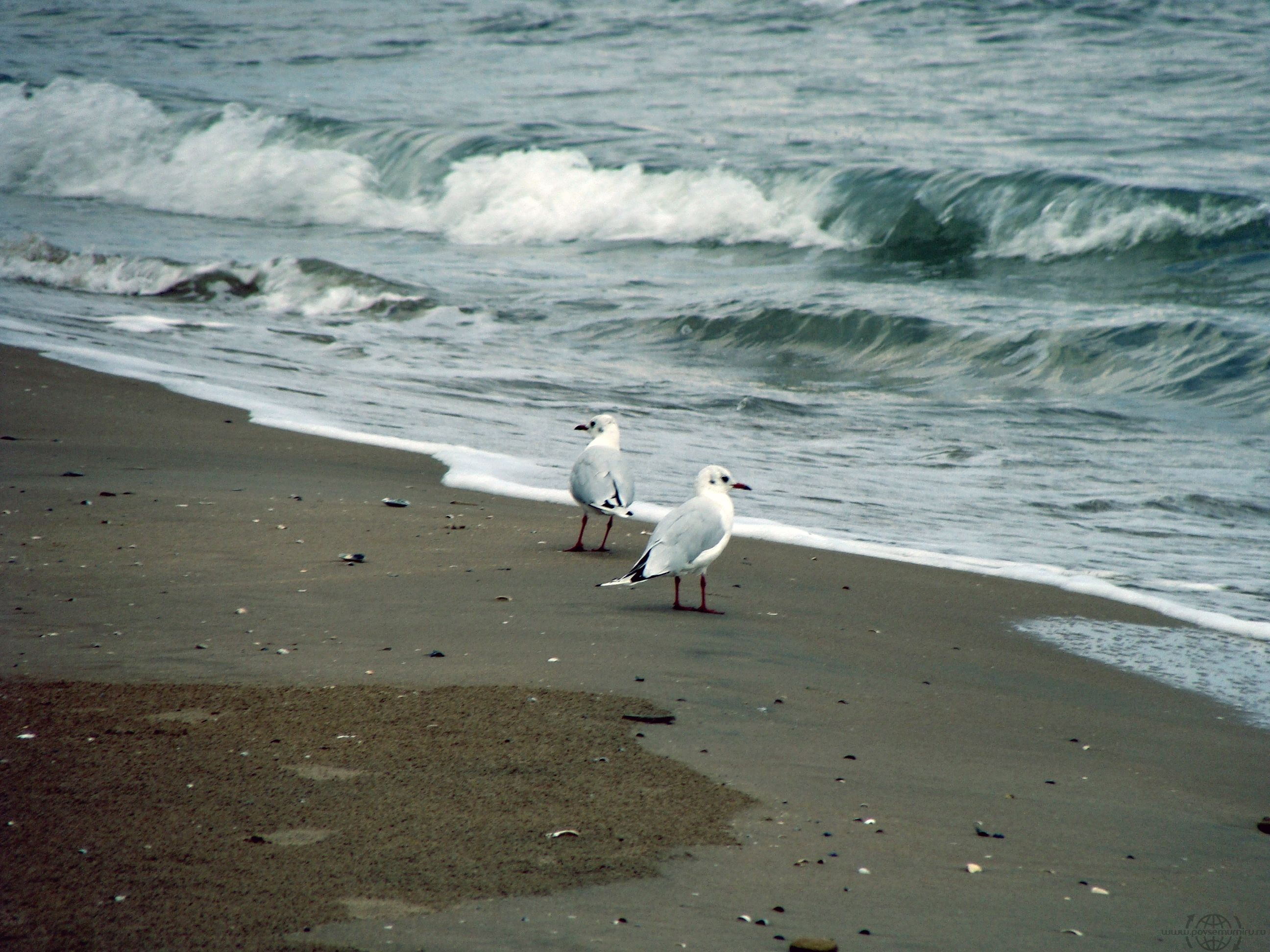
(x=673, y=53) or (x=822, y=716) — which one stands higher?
(x=673, y=53)

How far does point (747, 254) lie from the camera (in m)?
15.3

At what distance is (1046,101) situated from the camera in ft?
59.0

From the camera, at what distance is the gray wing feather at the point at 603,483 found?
510 cm

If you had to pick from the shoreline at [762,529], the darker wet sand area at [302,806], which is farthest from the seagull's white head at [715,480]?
the darker wet sand area at [302,806]

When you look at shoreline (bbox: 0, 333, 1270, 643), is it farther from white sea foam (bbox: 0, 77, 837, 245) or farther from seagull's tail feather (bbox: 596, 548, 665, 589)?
white sea foam (bbox: 0, 77, 837, 245)

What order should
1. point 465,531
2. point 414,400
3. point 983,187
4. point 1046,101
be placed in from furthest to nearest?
point 1046,101
point 983,187
point 414,400
point 465,531

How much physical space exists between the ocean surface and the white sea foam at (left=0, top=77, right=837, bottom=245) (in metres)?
0.07

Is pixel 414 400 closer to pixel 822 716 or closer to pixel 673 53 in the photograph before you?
pixel 822 716

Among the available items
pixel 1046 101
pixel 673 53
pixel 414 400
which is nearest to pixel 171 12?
pixel 673 53

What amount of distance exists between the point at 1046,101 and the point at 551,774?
17.3 m

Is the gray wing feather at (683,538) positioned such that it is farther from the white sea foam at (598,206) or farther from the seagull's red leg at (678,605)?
the white sea foam at (598,206)

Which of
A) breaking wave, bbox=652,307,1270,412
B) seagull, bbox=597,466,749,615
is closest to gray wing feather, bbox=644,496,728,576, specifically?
seagull, bbox=597,466,749,615

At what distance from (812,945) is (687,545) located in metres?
2.16

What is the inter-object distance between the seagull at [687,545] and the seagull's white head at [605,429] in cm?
109
